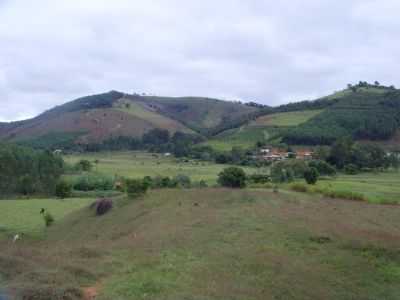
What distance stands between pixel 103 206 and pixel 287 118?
118 m

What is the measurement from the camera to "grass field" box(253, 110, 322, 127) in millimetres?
150375

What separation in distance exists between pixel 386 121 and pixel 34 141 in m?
116

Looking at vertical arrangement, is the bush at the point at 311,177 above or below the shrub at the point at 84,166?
below

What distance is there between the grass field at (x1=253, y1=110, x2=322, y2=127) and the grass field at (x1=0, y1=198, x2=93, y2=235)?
9584 cm

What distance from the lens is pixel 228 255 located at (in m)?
23.7

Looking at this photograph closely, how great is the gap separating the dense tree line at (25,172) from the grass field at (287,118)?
264 feet

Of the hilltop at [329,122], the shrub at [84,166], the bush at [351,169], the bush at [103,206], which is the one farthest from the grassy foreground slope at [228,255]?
the hilltop at [329,122]

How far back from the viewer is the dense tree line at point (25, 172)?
3243 inches

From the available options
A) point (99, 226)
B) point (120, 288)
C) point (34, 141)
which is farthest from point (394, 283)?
point (34, 141)

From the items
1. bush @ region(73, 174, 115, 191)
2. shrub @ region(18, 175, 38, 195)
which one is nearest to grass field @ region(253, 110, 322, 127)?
bush @ region(73, 174, 115, 191)

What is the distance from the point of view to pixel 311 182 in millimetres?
64688

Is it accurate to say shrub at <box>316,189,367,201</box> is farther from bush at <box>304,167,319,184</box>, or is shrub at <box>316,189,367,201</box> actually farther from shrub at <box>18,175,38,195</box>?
shrub at <box>18,175,38,195</box>

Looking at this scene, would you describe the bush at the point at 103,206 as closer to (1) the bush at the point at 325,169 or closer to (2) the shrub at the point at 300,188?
(2) the shrub at the point at 300,188

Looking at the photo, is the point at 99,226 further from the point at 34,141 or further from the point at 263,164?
the point at 34,141
